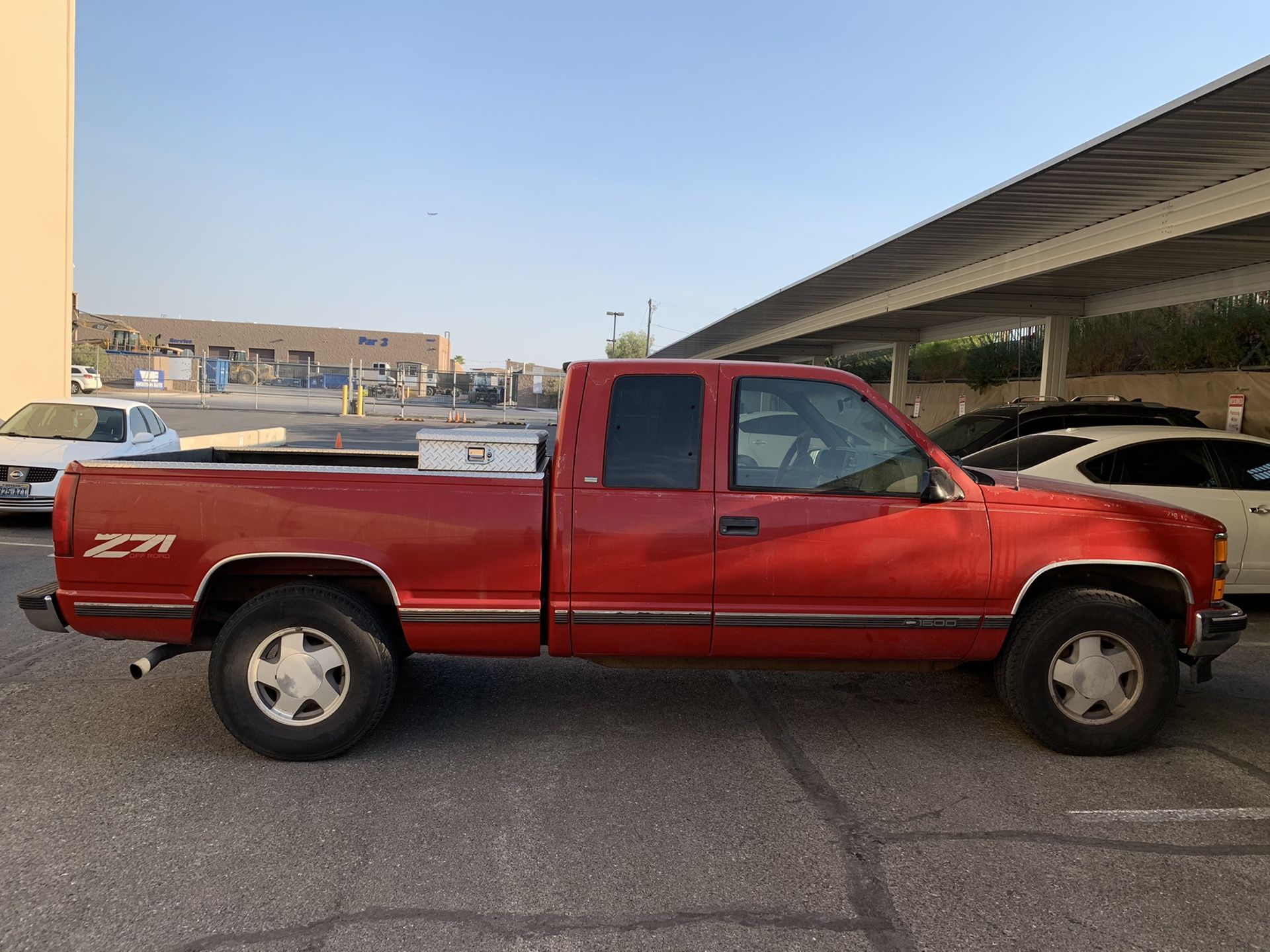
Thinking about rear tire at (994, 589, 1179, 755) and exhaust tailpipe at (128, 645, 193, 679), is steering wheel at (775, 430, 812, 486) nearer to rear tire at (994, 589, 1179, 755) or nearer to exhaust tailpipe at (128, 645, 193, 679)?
rear tire at (994, 589, 1179, 755)

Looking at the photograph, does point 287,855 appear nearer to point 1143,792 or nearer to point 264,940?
point 264,940

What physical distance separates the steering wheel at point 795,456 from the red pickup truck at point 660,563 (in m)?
0.01

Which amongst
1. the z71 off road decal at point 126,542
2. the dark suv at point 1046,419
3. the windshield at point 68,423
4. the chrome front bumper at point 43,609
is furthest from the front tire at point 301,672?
the windshield at point 68,423

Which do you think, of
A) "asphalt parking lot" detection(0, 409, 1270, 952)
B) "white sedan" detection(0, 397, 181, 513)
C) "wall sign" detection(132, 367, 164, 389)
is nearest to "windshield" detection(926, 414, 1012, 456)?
"asphalt parking lot" detection(0, 409, 1270, 952)

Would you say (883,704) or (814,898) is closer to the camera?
(814,898)

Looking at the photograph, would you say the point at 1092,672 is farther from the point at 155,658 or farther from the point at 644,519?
the point at 155,658

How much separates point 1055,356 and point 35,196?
20.5 m

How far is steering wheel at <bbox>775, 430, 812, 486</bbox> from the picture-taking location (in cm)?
450

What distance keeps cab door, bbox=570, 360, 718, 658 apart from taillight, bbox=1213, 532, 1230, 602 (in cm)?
258

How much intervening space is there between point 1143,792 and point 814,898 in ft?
6.40

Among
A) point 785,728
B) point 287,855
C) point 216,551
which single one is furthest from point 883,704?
point 216,551

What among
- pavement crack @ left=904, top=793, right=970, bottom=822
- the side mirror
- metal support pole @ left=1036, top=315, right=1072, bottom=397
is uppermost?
metal support pole @ left=1036, top=315, right=1072, bottom=397

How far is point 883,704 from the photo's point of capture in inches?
214

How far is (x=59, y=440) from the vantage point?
36.7 ft
